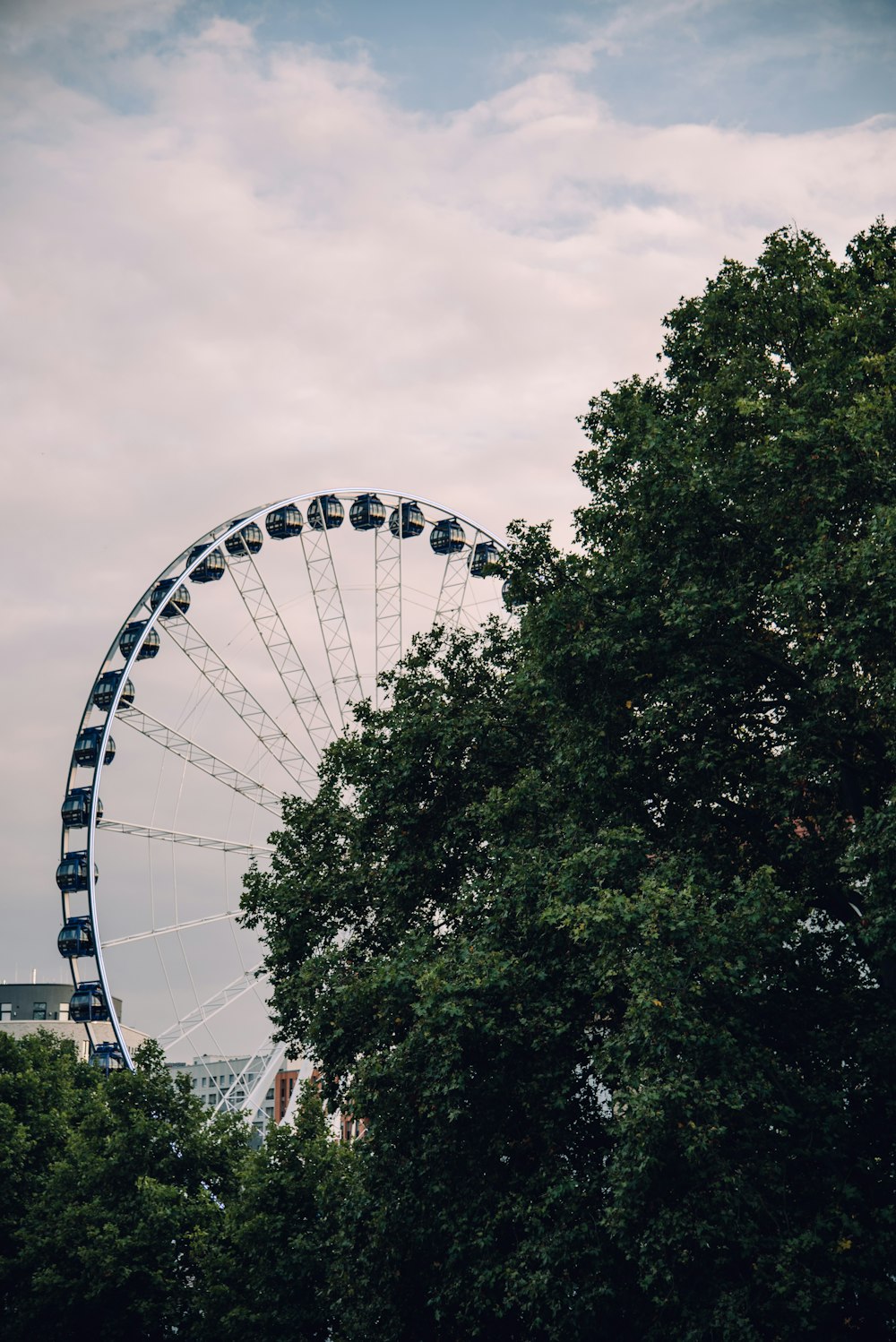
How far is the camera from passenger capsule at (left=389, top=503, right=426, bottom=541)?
→ 46406 mm

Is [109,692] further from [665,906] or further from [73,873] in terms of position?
[665,906]

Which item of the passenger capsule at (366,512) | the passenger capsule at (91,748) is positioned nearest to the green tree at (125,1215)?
the passenger capsule at (91,748)

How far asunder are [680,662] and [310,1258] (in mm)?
12836

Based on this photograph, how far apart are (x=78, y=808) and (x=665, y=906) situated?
27740 mm

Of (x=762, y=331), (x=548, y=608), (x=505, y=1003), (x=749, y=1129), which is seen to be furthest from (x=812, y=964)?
(x=762, y=331)

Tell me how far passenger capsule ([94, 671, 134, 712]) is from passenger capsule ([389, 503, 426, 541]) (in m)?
10.9

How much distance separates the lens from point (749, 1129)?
613 inches

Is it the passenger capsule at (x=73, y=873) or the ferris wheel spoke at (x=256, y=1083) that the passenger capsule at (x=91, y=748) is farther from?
the ferris wheel spoke at (x=256, y=1083)

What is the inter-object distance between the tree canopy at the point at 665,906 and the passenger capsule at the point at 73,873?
19.3 metres

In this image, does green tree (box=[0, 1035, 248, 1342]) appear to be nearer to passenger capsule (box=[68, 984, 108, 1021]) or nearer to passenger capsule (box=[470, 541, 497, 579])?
passenger capsule (box=[68, 984, 108, 1021])

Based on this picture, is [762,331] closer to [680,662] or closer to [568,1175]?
[680,662]

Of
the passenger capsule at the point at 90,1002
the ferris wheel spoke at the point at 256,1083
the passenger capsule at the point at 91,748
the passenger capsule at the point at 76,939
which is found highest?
the passenger capsule at the point at 91,748

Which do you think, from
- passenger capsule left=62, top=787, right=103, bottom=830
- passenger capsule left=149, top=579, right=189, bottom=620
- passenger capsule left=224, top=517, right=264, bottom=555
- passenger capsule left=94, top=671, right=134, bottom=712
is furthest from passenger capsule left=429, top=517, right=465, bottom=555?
passenger capsule left=62, top=787, right=103, bottom=830

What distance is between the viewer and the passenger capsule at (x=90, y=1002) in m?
38.4
